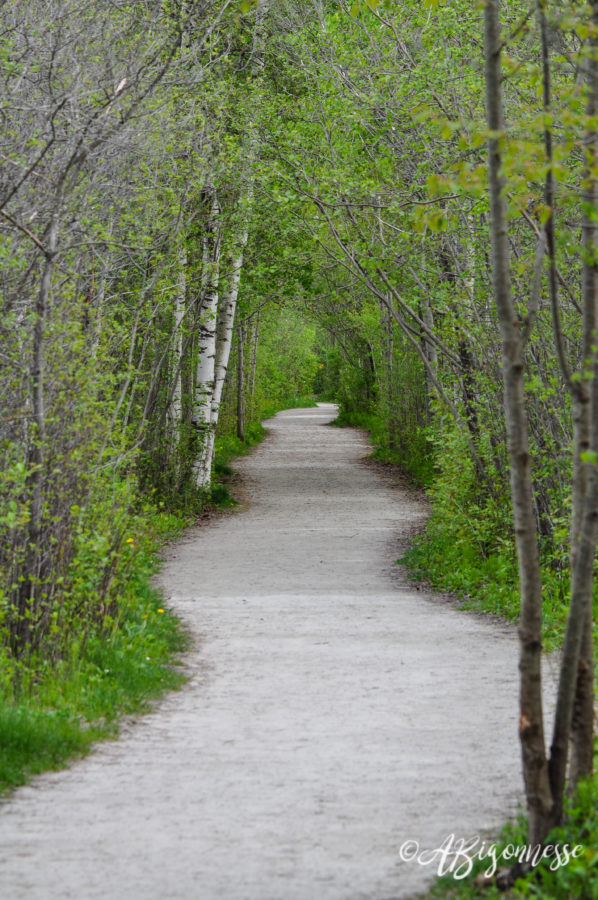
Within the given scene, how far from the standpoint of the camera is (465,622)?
34.0 ft

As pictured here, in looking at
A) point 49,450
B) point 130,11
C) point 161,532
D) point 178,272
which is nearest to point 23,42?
point 130,11

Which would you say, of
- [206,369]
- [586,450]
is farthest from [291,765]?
[206,369]

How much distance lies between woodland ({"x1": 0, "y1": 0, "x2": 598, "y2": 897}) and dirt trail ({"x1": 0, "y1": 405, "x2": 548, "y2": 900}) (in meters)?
0.47

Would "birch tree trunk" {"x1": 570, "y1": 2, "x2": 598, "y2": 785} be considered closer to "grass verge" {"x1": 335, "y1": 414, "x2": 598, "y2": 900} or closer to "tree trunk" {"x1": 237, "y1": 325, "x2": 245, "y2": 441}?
"grass verge" {"x1": 335, "y1": 414, "x2": 598, "y2": 900}

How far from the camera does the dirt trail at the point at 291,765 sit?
4570 millimetres

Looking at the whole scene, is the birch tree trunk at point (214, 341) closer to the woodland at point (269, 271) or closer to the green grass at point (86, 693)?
the woodland at point (269, 271)

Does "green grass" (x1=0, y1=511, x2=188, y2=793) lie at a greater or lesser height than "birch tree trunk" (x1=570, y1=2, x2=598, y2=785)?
lesser

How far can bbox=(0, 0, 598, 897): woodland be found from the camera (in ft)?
15.5

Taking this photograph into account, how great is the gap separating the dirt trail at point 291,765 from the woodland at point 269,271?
473 millimetres

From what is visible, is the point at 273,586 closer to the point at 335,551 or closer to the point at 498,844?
the point at 335,551

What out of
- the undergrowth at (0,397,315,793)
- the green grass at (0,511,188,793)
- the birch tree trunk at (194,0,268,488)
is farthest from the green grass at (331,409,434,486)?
the green grass at (0,511,188,793)

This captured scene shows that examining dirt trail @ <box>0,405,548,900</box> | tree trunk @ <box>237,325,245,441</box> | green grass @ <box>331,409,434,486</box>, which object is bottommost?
dirt trail @ <box>0,405,548,900</box>

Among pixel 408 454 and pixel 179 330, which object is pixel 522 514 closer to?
pixel 179 330

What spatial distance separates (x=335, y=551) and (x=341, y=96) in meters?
6.34
